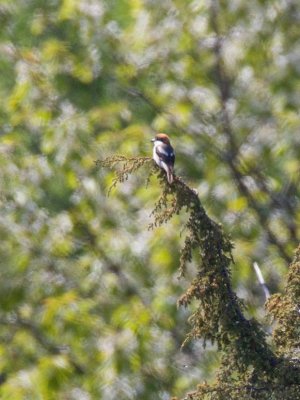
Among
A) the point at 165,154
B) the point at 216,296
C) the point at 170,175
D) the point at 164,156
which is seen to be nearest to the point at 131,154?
the point at 165,154

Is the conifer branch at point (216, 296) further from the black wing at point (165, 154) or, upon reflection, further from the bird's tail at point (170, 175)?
the black wing at point (165, 154)

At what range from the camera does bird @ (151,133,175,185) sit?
12.5ft

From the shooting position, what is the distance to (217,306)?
11.9 ft

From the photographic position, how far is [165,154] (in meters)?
4.41

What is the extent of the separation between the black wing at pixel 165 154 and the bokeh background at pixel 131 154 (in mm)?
2547

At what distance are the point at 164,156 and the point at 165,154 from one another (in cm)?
16

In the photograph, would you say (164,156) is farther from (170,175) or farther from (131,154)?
(131,154)

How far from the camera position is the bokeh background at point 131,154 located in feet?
25.3

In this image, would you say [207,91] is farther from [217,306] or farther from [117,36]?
[217,306]

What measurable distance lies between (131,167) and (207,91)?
17.8 ft

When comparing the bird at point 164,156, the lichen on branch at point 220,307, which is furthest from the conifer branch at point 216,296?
the bird at point 164,156

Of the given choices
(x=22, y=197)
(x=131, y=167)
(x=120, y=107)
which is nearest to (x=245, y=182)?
(x=120, y=107)

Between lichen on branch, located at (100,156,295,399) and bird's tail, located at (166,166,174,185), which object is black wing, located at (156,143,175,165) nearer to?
bird's tail, located at (166,166,174,185)

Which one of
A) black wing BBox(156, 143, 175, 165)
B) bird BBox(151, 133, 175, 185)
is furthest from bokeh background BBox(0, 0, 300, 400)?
black wing BBox(156, 143, 175, 165)
